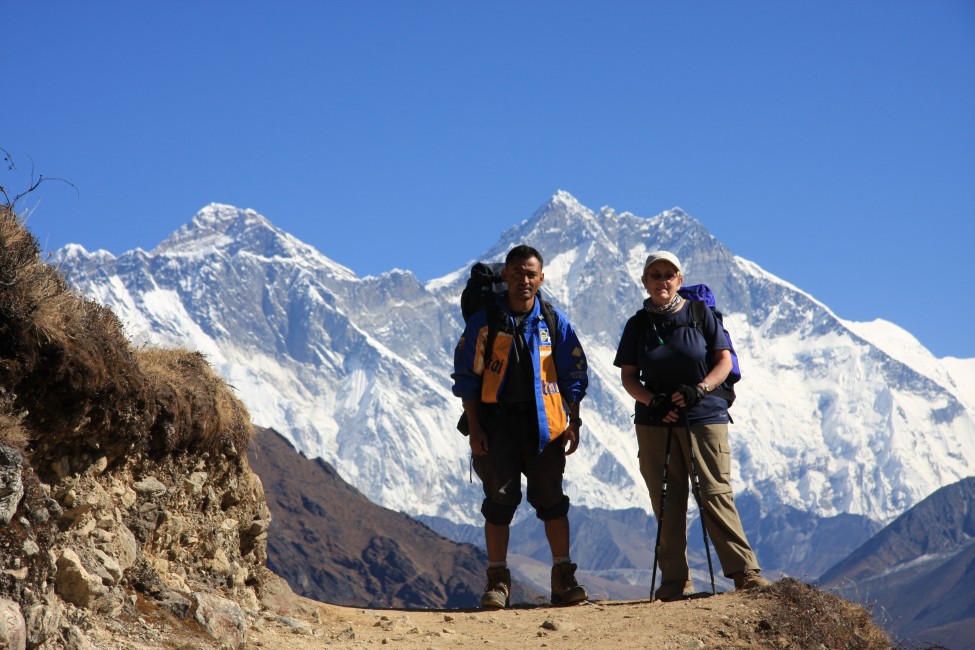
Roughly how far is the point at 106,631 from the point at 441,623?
10.4 feet

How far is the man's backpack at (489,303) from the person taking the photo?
970cm

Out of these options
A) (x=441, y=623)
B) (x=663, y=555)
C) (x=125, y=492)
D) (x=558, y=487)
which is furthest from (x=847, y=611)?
(x=125, y=492)

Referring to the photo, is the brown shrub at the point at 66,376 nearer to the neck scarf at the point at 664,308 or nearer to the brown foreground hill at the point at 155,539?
the brown foreground hill at the point at 155,539

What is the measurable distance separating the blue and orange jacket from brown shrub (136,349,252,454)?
65.8 inches

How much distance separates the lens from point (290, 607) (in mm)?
9391

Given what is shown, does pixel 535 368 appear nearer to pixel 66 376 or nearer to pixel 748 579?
pixel 748 579

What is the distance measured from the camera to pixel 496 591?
10172mm

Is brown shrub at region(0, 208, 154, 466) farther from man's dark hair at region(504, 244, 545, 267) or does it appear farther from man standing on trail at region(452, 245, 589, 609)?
man's dark hair at region(504, 244, 545, 267)

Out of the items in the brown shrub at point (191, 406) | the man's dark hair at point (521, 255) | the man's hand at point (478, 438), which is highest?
the man's dark hair at point (521, 255)

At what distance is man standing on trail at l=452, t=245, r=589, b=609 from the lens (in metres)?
9.69

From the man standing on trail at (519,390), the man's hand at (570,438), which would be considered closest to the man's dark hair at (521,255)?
the man standing on trail at (519,390)

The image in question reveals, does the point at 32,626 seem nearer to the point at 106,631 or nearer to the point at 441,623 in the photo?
the point at 106,631

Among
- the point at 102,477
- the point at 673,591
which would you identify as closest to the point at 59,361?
the point at 102,477

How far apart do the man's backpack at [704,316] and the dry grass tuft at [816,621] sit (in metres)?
1.48
